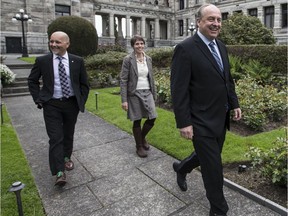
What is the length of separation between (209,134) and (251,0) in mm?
46178

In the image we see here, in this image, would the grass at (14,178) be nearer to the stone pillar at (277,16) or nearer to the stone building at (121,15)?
the stone building at (121,15)

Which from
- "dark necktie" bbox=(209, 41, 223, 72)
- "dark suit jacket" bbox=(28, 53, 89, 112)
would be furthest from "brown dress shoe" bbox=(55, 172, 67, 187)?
"dark necktie" bbox=(209, 41, 223, 72)

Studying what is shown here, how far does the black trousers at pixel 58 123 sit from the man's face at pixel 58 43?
2.46 ft

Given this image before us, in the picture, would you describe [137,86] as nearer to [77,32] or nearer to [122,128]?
[122,128]

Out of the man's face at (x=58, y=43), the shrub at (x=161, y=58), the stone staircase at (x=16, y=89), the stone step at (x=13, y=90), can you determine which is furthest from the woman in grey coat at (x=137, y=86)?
the shrub at (x=161, y=58)

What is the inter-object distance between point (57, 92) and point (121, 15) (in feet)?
156

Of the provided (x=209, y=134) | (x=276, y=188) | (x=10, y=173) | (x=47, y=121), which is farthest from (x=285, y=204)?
(x=10, y=173)

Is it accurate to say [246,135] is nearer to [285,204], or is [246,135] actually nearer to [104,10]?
[285,204]

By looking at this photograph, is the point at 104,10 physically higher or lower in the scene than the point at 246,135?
higher

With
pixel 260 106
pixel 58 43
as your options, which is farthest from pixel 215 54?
pixel 260 106

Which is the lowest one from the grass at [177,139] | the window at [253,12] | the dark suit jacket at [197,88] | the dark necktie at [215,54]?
the grass at [177,139]

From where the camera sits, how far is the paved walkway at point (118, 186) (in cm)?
356

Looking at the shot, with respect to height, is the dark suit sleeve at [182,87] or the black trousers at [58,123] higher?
the dark suit sleeve at [182,87]

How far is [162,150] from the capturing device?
5602 mm
